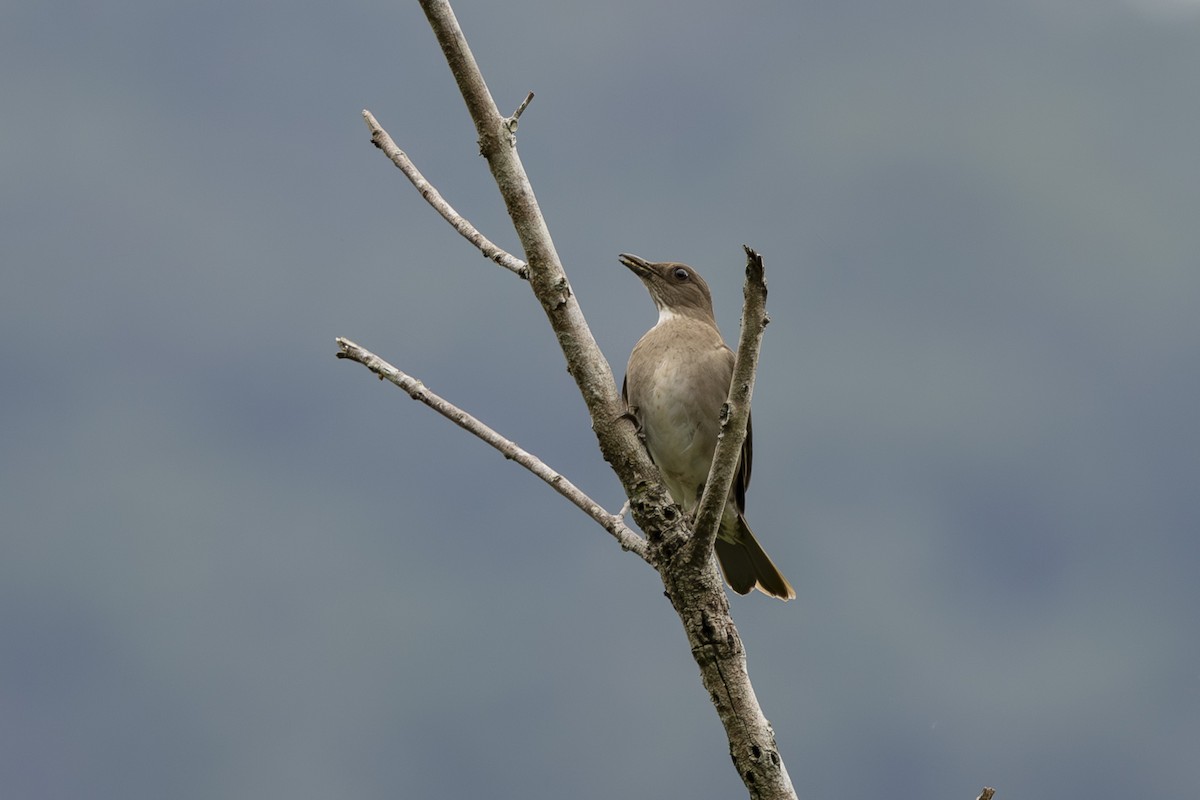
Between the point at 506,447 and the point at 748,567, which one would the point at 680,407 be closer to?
the point at 748,567

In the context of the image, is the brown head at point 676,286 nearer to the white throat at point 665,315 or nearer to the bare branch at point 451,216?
the white throat at point 665,315

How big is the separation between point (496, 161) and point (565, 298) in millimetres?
418

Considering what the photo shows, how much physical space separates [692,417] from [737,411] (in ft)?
9.77

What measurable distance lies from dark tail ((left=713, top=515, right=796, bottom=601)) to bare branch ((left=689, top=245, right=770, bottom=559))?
10.1ft

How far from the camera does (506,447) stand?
351 cm

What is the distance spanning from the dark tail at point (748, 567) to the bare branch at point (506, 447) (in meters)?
2.83

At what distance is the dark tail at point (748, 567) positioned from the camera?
20.6ft

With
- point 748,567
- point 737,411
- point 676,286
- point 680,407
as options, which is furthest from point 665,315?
point 737,411

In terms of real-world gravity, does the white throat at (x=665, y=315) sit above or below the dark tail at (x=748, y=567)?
above

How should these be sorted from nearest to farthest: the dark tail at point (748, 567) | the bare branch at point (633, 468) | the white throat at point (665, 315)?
the bare branch at point (633, 468) → the dark tail at point (748, 567) → the white throat at point (665, 315)

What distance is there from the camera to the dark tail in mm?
6266

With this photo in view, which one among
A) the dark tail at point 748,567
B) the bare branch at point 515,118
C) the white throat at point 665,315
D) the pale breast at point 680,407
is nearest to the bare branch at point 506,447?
the bare branch at point 515,118

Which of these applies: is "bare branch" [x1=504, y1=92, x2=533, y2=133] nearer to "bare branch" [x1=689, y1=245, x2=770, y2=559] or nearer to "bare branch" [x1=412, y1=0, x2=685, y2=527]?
"bare branch" [x1=412, y1=0, x2=685, y2=527]

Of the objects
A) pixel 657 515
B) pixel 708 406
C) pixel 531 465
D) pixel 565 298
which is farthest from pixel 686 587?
pixel 708 406
